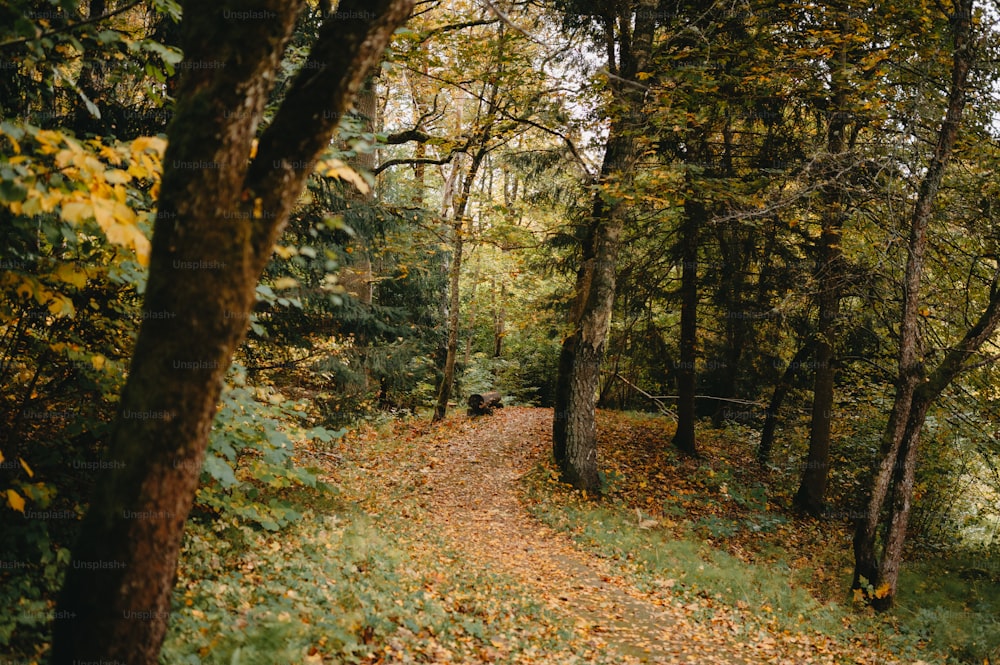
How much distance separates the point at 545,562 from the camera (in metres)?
8.69

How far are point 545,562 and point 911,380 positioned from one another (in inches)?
230

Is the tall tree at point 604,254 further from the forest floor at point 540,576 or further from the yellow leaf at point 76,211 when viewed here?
the yellow leaf at point 76,211

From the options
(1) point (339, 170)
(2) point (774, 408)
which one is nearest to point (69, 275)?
(1) point (339, 170)

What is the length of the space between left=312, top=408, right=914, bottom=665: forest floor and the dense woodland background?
58.5 inches

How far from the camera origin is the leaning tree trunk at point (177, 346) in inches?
93.0

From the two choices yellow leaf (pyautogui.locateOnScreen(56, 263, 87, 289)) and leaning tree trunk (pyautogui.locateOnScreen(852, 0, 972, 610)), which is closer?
yellow leaf (pyautogui.locateOnScreen(56, 263, 87, 289))

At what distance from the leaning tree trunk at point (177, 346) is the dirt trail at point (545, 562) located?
16.7 ft

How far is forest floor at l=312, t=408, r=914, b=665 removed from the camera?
6465 mm

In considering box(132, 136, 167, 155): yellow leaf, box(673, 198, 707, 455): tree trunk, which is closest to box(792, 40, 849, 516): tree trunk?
box(673, 198, 707, 455): tree trunk

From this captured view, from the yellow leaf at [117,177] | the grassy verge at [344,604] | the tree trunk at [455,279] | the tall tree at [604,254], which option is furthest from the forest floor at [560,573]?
the yellow leaf at [117,177]

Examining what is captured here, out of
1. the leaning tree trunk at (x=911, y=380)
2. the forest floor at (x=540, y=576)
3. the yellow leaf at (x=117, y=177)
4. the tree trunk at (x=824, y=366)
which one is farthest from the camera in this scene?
the tree trunk at (x=824, y=366)

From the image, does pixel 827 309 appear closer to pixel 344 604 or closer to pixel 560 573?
pixel 560 573

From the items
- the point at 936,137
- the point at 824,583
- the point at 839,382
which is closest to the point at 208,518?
the point at 824,583

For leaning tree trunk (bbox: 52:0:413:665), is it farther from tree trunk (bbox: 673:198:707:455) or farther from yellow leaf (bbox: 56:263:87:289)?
tree trunk (bbox: 673:198:707:455)
